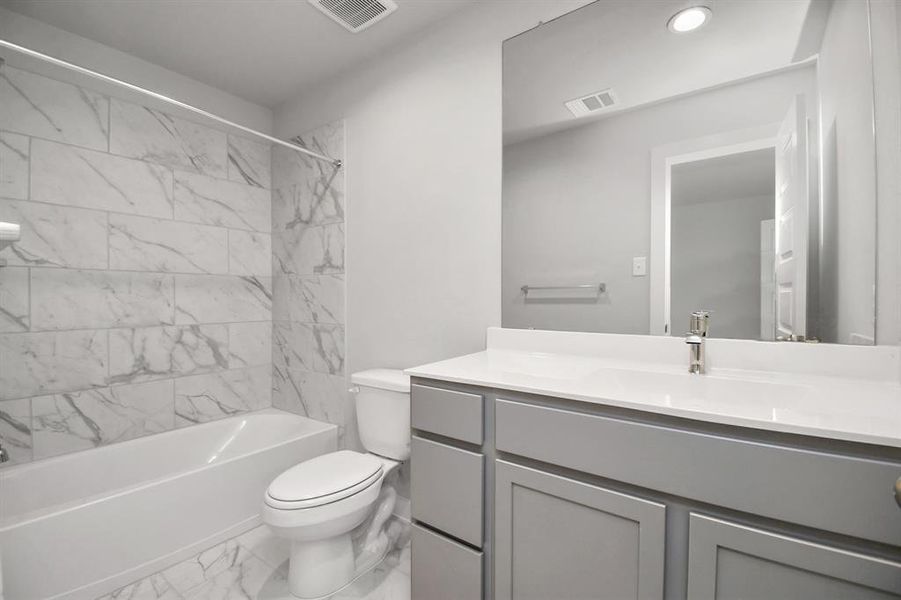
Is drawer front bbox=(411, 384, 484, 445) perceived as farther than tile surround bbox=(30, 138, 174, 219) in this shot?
No

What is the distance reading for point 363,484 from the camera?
149cm

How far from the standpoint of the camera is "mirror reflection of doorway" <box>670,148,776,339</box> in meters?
1.16

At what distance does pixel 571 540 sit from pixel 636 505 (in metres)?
0.20

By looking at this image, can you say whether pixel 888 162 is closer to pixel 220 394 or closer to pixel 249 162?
pixel 249 162

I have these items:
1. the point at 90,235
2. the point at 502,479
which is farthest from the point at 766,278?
the point at 90,235

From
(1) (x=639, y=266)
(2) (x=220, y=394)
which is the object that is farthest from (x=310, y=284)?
(1) (x=639, y=266)

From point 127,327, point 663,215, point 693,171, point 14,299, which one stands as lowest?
point 127,327

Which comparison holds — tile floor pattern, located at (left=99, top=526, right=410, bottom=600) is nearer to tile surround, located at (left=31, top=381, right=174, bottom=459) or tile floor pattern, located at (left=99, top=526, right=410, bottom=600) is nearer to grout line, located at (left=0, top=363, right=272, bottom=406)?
tile surround, located at (left=31, top=381, right=174, bottom=459)

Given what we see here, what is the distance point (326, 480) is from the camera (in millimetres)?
1477

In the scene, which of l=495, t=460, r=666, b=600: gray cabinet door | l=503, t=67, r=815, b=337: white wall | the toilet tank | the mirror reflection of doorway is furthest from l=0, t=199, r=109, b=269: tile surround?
the mirror reflection of doorway

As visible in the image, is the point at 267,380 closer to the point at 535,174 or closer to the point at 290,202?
the point at 290,202

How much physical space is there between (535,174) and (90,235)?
226 cm

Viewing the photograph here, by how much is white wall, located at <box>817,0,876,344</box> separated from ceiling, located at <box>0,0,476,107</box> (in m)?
1.34

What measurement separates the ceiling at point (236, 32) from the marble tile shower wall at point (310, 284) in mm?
394
